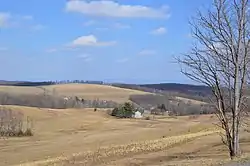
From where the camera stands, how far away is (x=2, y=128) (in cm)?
8219

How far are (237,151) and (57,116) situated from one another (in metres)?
91.5

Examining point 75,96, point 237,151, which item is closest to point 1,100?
point 75,96

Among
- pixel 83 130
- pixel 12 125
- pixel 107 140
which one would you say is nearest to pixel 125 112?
pixel 83 130

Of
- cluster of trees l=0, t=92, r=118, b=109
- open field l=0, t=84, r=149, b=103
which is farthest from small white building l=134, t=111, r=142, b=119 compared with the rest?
open field l=0, t=84, r=149, b=103

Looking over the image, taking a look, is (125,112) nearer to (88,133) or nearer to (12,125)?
(12,125)

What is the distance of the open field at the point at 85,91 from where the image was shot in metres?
162

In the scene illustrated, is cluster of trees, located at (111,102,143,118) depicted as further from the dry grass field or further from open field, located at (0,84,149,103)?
open field, located at (0,84,149,103)

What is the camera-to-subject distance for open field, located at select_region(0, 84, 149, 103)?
162 meters

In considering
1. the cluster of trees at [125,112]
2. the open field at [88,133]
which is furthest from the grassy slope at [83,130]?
the cluster of trees at [125,112]

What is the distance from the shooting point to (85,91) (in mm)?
175875

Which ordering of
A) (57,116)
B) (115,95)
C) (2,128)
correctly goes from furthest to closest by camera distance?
(115,95) < (57,116) < (2,128)

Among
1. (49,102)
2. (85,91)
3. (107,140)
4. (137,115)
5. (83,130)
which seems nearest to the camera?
(107,140)

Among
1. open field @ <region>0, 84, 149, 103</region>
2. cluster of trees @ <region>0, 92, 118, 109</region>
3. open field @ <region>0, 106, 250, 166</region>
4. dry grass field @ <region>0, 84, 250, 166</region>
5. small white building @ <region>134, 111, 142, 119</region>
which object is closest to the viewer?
dry grass field @ <region>0, 84, 250, 166</region>

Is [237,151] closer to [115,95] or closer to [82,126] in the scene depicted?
[82,126]
